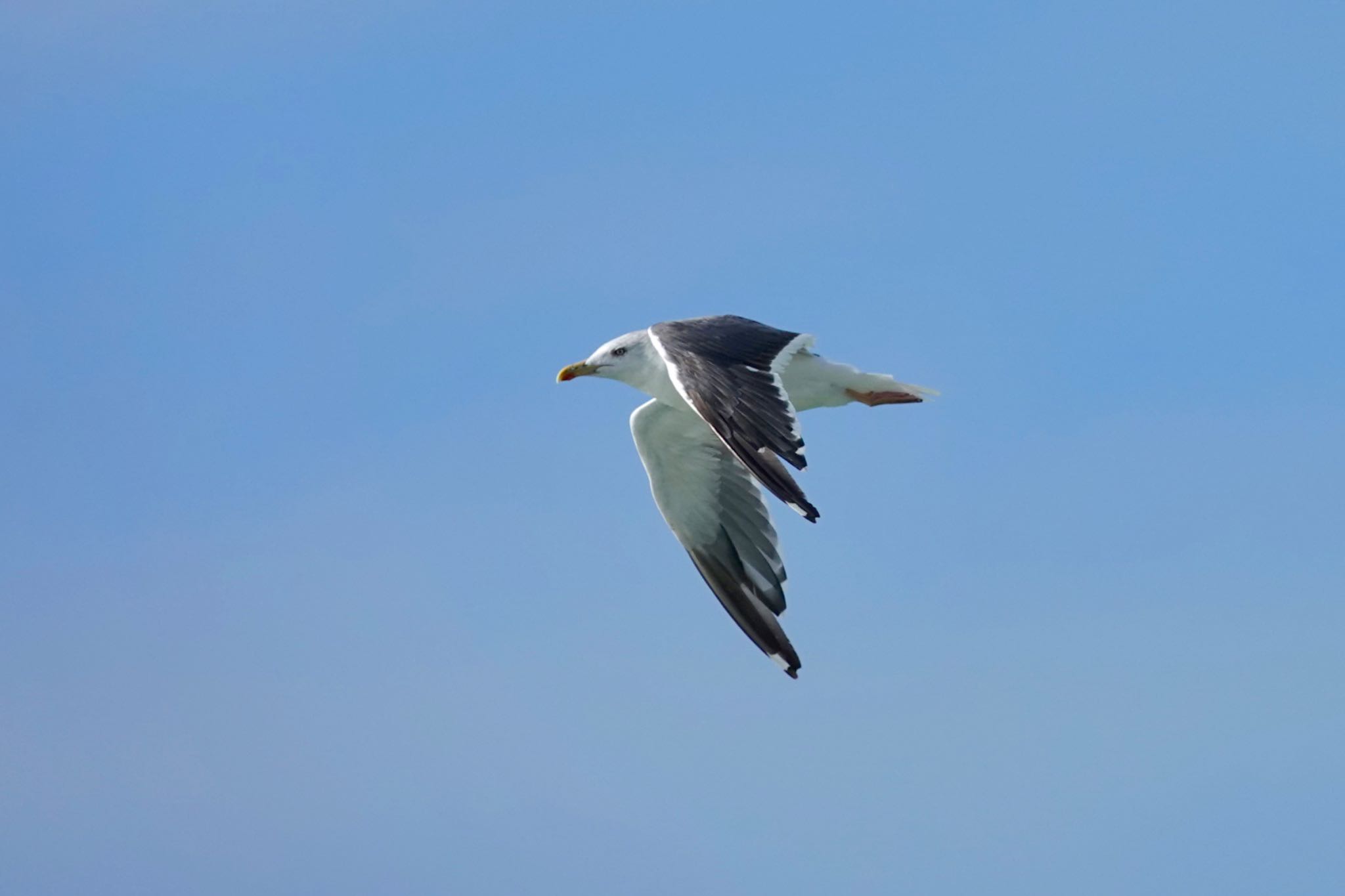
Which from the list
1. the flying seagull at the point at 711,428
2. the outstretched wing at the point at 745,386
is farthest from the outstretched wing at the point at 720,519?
the outstretched wing at the point at 745,386

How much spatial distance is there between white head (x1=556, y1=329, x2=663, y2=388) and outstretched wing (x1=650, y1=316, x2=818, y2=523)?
293 millimetres

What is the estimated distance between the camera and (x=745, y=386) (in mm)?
11281

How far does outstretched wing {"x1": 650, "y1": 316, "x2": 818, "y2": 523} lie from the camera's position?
10383 mm

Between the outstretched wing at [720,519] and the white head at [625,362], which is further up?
the white head at [625,362]

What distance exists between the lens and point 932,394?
13.7 metres

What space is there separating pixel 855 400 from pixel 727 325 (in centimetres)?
137

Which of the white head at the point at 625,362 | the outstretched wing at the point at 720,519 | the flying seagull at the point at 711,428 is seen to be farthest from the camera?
the outstretched wing at the point at 720,519

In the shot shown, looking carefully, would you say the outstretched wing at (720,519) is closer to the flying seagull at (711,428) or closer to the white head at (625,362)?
the flying seagull at (711,428)

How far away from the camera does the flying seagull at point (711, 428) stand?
11758mm

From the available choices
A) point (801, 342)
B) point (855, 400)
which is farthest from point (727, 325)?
point (855, 400)

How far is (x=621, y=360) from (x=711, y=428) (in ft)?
5.24

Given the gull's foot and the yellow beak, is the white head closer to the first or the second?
the yellow beak

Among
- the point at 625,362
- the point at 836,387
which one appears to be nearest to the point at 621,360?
the point at 625,362

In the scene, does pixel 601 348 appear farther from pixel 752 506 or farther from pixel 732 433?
pixel 732 433
